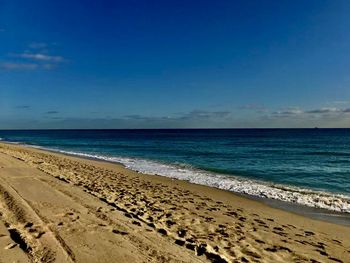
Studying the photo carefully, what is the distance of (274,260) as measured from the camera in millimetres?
6027

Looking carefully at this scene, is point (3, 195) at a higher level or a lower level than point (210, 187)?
higher

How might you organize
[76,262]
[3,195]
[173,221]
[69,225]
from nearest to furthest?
[76,262]
[69,225]
[173,221]
[3,195]

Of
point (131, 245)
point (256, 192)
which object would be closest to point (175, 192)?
point (256, 192)

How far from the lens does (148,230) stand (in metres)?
7.21

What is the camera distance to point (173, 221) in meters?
8.17

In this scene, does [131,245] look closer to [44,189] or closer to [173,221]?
[173,221]

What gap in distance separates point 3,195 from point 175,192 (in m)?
6.60

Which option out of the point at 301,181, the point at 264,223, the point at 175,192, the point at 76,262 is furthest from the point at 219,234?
the point at 301,181

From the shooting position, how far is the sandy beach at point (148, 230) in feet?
19.2

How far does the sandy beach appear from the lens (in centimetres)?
584

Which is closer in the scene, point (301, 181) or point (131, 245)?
point (131, 245)

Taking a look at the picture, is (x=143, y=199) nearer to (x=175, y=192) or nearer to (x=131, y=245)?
(x=175, y=192)

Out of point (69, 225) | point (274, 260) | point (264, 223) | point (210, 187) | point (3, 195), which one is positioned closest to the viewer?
point (274, 260)

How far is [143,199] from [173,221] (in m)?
2.95
